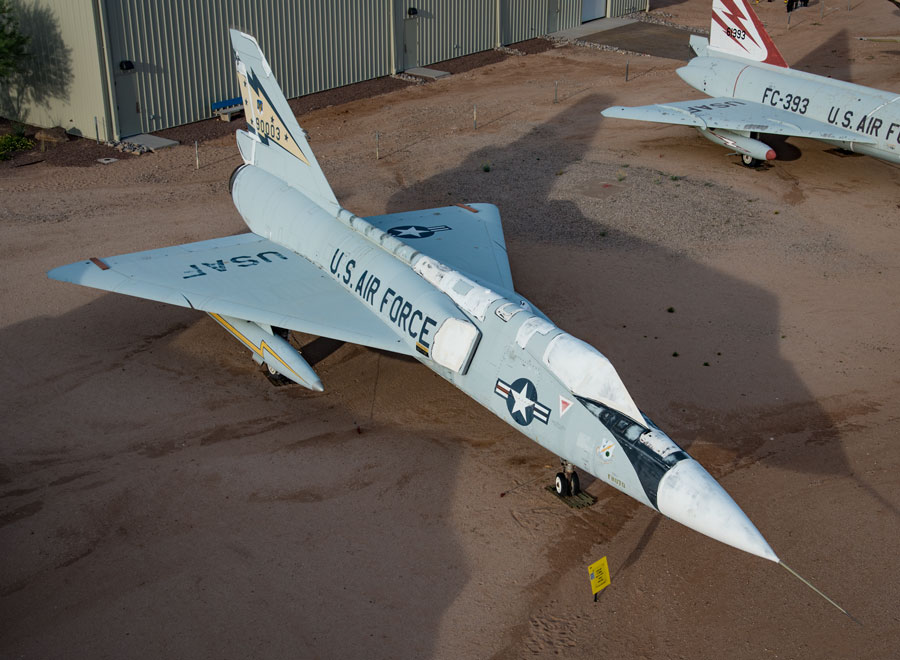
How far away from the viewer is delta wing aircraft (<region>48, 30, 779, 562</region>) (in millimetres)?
12562

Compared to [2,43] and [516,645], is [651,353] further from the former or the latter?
[2,43]

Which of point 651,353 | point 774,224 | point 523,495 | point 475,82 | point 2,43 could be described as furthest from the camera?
point 475,82

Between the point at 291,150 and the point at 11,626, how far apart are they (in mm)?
11551

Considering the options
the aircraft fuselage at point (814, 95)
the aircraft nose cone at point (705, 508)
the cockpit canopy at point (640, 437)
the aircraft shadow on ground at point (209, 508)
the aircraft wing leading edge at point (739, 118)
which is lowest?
the aircraft shadow on ground at point (209, 508)

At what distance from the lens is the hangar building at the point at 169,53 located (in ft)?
97.9

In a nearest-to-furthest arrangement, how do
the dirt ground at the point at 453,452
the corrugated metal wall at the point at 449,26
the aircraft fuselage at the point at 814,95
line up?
1. the dirt ground at the point at 453,452
2. the aircraft fuselage at the point at 814,95
3. the corrugated metal wall at the point at 449,26

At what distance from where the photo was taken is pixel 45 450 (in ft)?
51.2

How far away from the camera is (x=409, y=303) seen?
15.8m

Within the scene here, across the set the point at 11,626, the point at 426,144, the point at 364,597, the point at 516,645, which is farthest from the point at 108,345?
the point at 426,144

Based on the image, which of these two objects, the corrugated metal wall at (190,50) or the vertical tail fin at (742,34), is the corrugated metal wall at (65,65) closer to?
the corrugated metal wall at (190,50)

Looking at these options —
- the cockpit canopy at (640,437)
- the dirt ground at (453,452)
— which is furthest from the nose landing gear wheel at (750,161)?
the cockpit canopy at (640,437)

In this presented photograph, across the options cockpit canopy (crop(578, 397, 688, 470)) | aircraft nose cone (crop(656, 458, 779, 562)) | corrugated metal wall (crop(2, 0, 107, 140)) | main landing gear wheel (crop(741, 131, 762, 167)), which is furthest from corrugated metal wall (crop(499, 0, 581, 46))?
aircraft nose cone (crop(656, 458, 779, 562))

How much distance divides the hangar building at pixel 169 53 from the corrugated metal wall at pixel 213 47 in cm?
4

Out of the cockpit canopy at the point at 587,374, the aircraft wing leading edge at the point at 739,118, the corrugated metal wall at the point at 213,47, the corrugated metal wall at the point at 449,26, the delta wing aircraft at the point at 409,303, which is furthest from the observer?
the corrugated metal wall at the point at 449,26
